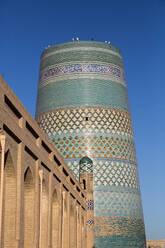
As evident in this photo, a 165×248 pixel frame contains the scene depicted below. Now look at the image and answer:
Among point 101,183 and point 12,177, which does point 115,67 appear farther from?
point 12,177

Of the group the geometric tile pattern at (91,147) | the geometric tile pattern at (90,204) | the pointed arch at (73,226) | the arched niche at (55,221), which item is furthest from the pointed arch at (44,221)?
the geometric tile pattern at (91,147)

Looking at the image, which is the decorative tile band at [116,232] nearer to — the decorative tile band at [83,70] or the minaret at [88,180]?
the minaret at [88,180]

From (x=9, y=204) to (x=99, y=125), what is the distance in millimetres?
10498

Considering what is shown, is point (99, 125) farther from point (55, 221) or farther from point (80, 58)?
point (55, 221)

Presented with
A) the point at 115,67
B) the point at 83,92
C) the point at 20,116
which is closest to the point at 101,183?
the point at 83,92

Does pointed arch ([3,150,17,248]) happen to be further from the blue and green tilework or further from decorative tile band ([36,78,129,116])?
decorative tile band ([36,78,129,116])

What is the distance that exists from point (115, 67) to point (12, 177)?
12409 mm

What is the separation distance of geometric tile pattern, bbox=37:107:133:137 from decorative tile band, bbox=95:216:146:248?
340 centimetres

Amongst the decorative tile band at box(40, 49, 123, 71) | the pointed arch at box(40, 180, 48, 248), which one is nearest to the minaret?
the decorative tile band at box(40, 49, 123, 71)

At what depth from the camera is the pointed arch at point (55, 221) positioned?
9750 mm

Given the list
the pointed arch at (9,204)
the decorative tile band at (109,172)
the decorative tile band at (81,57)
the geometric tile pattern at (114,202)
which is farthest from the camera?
the decorative tile band at (81,57)

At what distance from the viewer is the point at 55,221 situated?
995cm

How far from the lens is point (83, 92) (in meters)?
17.1

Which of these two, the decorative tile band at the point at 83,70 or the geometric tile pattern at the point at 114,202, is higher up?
the decorative tile band at the point at 83,70
